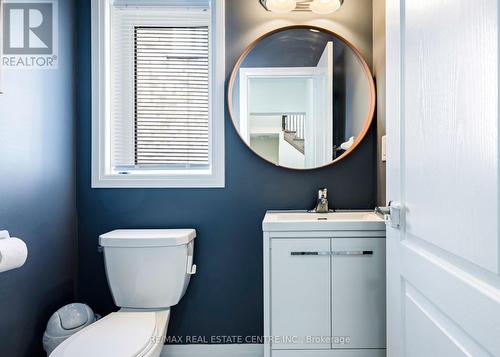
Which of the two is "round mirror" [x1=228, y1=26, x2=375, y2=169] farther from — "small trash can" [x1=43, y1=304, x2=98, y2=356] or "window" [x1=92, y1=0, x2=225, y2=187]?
"small trash can" [x1=43, y1=304, x2=98, y2=356]

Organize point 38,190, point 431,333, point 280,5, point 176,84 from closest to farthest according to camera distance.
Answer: point 431,333, point 38,190, point 280,5, point 176,84

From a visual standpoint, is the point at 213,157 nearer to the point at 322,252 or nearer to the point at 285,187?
the point at 285,187

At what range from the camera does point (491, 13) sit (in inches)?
22.8

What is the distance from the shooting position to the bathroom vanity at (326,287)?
139 centimetres

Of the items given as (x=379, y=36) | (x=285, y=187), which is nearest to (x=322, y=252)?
(x=285, y=187)

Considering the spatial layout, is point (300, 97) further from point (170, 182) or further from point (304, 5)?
point (170, 182)

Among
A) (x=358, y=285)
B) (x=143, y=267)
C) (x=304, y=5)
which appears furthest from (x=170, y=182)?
(x=304, y=5)

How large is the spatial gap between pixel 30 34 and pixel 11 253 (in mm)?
1032

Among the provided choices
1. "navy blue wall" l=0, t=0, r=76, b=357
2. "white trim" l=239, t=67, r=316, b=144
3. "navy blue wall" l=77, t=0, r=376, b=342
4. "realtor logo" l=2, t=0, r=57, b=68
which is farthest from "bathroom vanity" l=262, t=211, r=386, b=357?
"realtor logo" l=2, t=0, r=57, b=68

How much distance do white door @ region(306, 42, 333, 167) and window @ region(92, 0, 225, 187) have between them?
→ 0.59 m

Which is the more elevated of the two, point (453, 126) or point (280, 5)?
point (280, 5)

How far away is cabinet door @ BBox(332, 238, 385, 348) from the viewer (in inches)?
54.7

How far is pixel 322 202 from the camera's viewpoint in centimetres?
174

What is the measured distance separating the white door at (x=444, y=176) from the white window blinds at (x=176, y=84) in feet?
3.59
